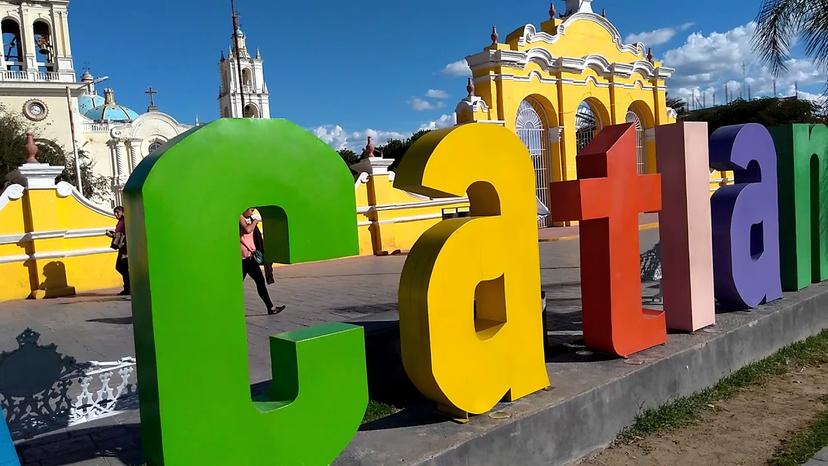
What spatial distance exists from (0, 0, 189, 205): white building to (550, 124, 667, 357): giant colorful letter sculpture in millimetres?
34277

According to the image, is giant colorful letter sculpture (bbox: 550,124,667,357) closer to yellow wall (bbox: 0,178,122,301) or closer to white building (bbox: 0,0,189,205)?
yellow wall (bbox: 0,178,122,301)

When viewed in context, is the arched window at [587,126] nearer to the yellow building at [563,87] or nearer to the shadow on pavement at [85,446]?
the yellow building at [563,87]

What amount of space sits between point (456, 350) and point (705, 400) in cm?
221

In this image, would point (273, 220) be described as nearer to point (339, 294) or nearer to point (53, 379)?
point (53, 379)

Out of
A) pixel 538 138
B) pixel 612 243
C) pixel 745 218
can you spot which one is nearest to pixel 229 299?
pixel 612 243

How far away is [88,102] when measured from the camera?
49656mm

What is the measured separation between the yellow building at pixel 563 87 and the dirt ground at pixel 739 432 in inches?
475

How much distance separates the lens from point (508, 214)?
3.47 meters

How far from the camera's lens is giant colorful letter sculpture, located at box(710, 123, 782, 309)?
202 inches

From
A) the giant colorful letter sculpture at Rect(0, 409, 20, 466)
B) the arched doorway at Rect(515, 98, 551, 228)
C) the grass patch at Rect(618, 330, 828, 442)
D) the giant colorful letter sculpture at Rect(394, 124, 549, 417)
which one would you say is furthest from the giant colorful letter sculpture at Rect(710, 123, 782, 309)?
the arched doorway at Rect(515, 98, 551, 228)

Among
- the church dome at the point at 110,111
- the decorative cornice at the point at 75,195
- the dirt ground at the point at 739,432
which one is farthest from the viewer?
the church dome at the point at 110,111

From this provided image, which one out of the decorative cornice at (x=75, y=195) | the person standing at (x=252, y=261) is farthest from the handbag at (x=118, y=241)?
the person standing at (x=252, y=261)

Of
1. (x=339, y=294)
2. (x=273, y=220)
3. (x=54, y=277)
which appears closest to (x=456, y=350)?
(x=273, y=220)

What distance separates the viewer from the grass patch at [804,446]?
344 cm
